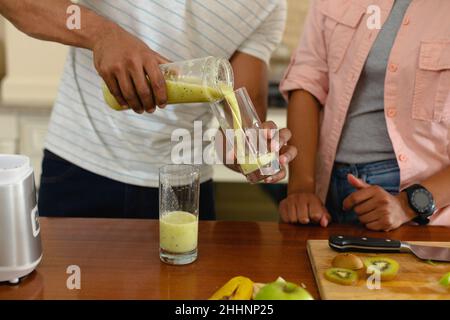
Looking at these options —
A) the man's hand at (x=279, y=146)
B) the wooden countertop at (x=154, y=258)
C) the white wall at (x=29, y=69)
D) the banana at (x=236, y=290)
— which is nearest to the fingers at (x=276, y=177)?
the man's hand at (x=279, y=146)

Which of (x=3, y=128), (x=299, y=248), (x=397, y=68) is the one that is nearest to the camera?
(x=299, y=248)

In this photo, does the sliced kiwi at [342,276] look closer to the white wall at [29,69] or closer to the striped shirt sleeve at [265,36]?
the striped shirt sleeve at [265,36]

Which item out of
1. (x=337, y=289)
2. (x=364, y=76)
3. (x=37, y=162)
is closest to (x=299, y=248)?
(x=337, y=289)

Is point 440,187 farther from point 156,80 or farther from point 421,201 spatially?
point 156,80

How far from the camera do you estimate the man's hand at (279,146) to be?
1044mm

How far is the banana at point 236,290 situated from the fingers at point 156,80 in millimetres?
301

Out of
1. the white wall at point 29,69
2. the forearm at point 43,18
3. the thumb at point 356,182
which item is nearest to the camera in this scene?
the forearm at point 43,18

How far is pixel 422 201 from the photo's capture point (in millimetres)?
1176

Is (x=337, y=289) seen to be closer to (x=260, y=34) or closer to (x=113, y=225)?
(x=113, y=225)

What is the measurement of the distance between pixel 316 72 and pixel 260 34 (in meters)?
0.16

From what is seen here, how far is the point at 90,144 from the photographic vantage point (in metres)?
1.35

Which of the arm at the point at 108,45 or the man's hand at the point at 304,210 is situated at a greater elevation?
the arm at the point at 108,45

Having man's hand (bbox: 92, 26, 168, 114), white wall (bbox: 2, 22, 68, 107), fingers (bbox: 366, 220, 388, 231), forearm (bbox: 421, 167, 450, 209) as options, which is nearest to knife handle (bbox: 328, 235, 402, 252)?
fingers (bbox: 366, 220, 388, 231)
